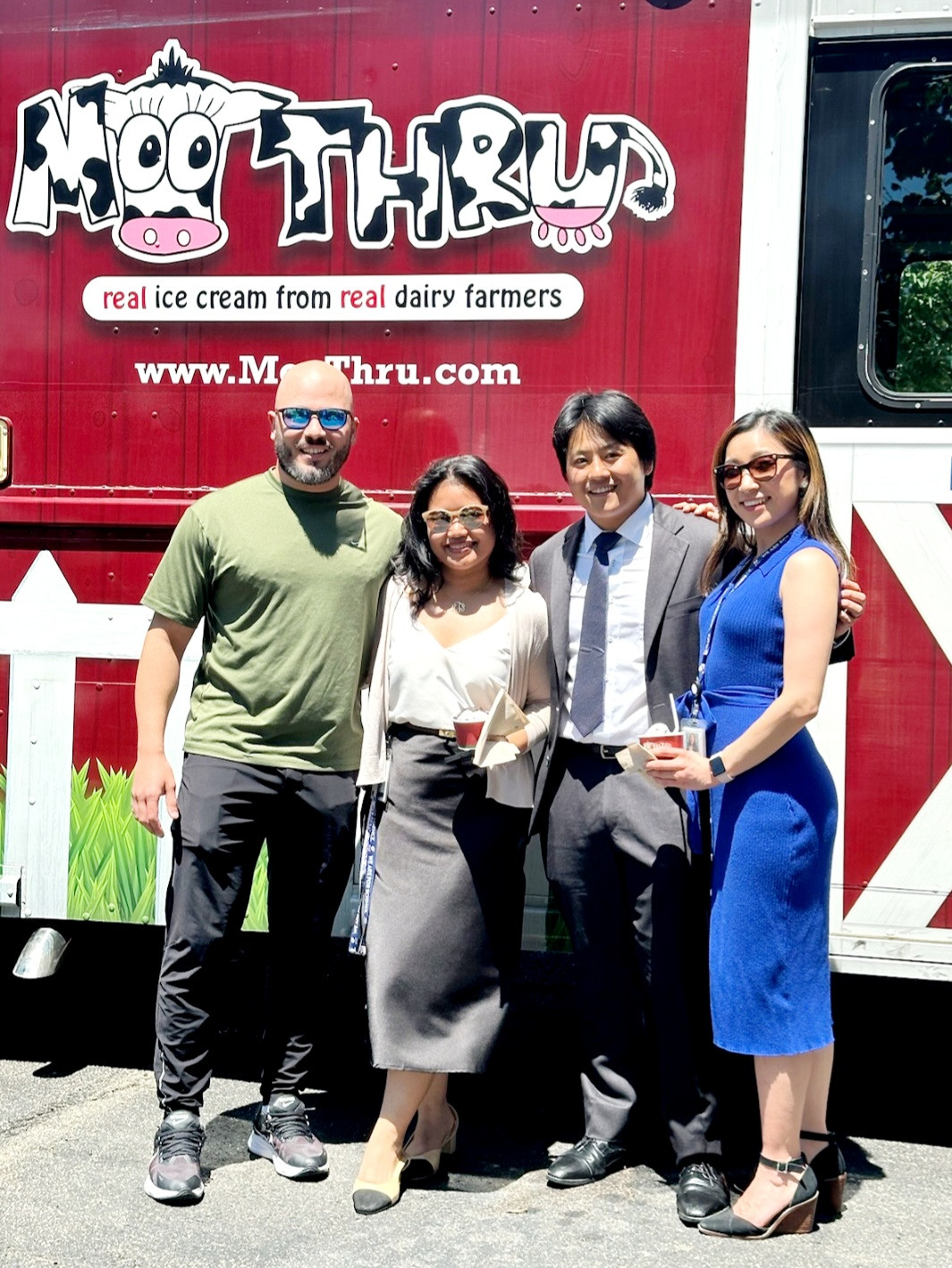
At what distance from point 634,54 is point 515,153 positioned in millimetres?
403

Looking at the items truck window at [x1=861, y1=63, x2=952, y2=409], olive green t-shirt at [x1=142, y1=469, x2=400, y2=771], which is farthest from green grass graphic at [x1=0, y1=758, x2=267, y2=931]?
truck window at [x1=861, y1=63, x2=952, y2=409]

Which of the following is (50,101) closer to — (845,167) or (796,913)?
(845,167)

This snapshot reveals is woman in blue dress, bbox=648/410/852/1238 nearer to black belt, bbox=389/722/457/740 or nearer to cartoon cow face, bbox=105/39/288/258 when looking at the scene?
black belt, bbox=389/722/457/740

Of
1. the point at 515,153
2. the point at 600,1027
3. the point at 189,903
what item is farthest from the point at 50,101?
the point at 600,1027

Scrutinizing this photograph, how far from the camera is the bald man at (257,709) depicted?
12.2ft

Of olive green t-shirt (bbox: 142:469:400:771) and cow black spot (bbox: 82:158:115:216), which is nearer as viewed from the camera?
olive green t-shirt (bbox: 142:469:400:771)

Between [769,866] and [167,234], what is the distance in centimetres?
240

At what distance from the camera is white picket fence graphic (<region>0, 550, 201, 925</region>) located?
426 centimetres

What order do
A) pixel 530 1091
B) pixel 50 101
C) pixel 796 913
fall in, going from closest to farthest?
pixel 796 913 < pixel 50 101 < pixel 530 1091

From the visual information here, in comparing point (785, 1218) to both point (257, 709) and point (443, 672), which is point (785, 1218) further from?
point (257, 709)

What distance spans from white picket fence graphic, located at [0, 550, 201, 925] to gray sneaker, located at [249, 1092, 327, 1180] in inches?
27.1

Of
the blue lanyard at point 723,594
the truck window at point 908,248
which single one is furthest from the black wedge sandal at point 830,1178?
the truck window at point 908,248

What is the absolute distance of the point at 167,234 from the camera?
4199 millimetres

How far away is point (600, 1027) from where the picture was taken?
370 cm
